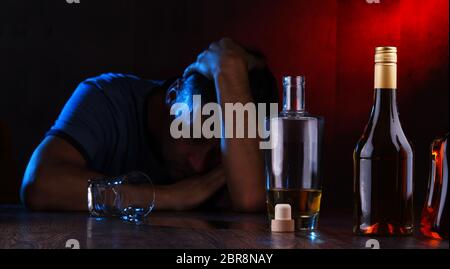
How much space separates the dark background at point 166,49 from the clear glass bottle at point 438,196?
4.51 feet

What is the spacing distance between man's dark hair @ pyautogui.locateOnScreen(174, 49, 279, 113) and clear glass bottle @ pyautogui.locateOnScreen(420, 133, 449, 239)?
2.82 feet

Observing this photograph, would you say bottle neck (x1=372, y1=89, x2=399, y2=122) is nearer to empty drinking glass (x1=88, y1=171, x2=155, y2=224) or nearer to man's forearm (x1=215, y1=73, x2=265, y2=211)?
empty drinking glass (x1=88, y1=171, x2=155, y2=224)

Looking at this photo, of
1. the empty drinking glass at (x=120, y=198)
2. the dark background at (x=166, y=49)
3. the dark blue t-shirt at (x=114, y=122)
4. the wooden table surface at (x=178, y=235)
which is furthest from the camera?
the dark background at (x=166, y=49)

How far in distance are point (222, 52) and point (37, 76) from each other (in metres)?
0.81

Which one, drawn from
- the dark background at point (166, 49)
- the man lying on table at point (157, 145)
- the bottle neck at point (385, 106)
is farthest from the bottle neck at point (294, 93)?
the dark background at point (166, 49)

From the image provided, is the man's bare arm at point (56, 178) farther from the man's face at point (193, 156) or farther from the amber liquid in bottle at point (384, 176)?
the amber liquid in bottle at point (384, 176)

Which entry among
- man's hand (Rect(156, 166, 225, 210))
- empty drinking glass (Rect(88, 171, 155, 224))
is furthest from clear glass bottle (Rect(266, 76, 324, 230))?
man's hand (Rect(156, 166, 225, 210))

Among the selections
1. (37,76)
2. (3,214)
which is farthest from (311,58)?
(3,214)

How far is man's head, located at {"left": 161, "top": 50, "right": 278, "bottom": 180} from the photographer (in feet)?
5.86

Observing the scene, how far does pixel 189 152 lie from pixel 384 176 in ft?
3.10

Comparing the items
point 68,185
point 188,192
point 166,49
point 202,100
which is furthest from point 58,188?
point 166,49

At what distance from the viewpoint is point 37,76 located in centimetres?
234

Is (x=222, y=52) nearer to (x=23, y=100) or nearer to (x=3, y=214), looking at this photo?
(x=3, y=214)

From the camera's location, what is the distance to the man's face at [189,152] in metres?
1.83
